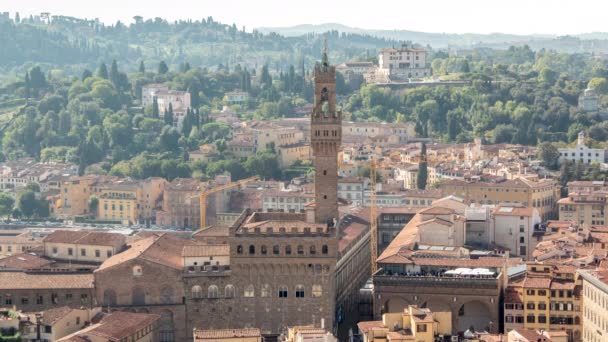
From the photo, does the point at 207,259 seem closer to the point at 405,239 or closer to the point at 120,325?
the point at 120,325

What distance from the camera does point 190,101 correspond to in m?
125

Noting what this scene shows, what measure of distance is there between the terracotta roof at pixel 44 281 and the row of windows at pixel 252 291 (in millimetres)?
3891

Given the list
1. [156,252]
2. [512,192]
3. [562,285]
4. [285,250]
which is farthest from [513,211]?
[156,252]

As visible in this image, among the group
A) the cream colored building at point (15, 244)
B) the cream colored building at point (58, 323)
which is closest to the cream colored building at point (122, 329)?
the cream colored building at point (58, 323)

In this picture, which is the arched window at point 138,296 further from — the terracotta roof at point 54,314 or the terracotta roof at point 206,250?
the terracotta roof at point 54,314

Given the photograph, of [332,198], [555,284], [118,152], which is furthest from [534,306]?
[118,152]

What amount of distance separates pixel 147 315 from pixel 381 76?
8570 centimetres

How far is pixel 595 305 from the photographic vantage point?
150 feet

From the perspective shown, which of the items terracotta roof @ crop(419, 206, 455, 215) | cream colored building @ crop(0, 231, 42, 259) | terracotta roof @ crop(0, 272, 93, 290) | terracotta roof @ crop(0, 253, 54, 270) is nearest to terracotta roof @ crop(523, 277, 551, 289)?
terracotta roof @ crop(419, 206, 455, 215)

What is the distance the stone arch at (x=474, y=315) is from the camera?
49.7m

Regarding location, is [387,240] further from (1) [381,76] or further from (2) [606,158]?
(1) [381,76]

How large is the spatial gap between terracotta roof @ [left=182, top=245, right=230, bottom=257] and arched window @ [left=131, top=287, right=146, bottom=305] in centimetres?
201

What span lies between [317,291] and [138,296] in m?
6.40

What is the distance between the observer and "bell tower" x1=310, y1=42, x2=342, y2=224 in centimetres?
5197
